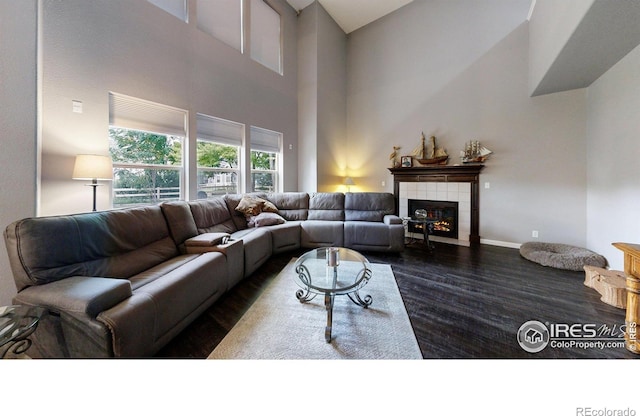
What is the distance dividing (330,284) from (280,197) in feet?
9.51

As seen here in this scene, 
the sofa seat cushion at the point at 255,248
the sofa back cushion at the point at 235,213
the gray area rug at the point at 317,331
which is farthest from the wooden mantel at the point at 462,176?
the sofa back cushion at the point at 235,213

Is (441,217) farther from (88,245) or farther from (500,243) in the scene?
(88,245)

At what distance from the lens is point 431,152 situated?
4816 millimetres

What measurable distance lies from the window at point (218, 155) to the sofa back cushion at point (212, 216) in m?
0.48

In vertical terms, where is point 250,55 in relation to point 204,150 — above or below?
above

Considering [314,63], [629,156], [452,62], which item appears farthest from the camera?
[314,63]

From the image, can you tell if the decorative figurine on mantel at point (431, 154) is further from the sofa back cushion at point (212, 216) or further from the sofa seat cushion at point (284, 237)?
the sofa back cushion at point (212, 216)

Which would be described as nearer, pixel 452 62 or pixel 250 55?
pixel 250 55

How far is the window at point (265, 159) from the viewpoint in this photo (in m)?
4.51

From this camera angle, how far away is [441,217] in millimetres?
4758

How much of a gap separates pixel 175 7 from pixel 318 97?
277cm
